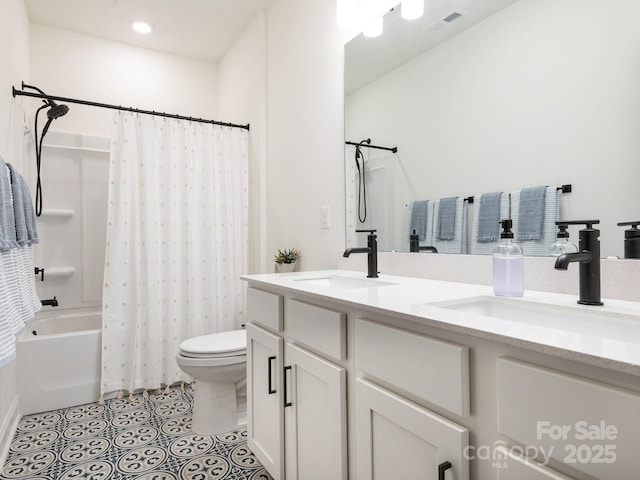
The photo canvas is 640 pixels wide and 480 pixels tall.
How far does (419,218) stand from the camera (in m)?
1.58

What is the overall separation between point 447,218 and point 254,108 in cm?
196

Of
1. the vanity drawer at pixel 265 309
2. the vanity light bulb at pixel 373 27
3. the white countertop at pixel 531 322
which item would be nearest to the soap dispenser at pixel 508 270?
the white countertop at pixel 531 322

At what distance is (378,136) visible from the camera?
179 cm

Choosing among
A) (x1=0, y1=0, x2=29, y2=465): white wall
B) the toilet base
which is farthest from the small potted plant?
(x1=0, y1=0, x2=29, y2=465): white wall

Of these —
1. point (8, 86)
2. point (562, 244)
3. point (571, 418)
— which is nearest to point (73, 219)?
point (8, 86)

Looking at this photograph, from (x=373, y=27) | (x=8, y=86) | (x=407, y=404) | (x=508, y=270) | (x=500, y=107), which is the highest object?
(x=373, y=27)

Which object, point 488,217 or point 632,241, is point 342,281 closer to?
point 488,217

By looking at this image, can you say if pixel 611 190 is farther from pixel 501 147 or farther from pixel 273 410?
pixel 273 410

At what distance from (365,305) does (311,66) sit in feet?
5.73

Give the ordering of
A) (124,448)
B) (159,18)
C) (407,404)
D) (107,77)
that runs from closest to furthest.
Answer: (407,404), (124,448), (159,18), (107,77)

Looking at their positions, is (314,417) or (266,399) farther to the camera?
(266,399)

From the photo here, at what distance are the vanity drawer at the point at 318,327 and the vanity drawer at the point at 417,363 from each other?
71 mm

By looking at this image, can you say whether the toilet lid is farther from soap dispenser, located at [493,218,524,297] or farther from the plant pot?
soap dispenser, located at [493,218,524,297]

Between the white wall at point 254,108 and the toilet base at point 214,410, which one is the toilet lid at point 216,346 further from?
the white wall at point 254,108
